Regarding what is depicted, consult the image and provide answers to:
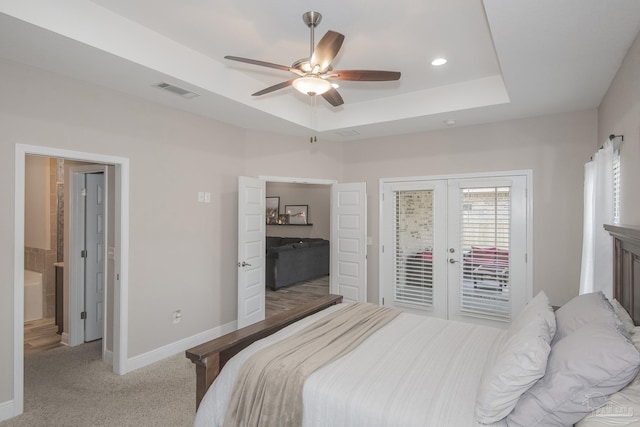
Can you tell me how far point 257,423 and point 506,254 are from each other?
3.59 m

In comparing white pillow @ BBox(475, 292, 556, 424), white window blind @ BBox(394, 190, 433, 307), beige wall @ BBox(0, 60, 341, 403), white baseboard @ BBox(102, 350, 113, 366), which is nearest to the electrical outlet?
beige wall @ BBox(0, 60, 341, 403)

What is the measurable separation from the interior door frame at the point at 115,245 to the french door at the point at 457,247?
10.8 feet

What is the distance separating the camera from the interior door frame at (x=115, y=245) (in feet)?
8.73

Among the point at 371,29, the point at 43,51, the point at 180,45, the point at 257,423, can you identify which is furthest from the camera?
the point at 180,45

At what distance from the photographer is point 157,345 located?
12.0ft

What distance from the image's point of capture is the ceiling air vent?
3.13m

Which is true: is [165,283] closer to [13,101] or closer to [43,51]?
[13,101]

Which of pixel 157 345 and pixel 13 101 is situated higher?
pixel 13 101

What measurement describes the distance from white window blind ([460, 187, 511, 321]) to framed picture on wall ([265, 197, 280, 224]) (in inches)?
241

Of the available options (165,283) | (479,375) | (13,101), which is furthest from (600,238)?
(13,101)

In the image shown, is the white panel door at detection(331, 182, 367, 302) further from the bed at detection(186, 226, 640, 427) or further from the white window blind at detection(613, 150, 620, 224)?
the white window blind at detection(613, 150, 620, 224)

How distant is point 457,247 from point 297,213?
552cm

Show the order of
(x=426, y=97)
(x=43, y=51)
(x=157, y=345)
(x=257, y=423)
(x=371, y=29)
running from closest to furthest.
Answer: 1. (x=257, y=423)
2. (x=43, y=51)
3. (x=371, y=29)
4. (x=157, y=345)
5. (x=426, y=97)

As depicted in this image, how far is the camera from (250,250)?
14.6 ft
